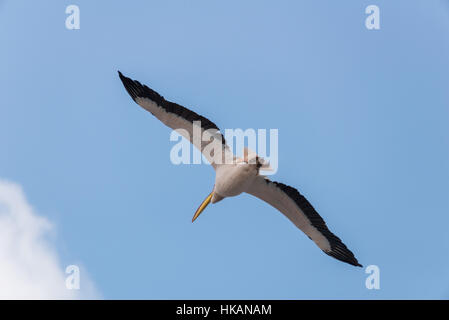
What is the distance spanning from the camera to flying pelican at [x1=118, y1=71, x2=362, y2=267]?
51.7 feet

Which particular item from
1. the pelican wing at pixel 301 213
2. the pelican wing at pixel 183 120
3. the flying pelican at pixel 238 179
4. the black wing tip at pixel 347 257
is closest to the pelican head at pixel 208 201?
the flying pelican at pixel 238 179

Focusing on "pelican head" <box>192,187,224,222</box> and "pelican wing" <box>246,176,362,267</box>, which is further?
"pelican head" <box>192,187,224,222</box>

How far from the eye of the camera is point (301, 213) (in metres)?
16.5

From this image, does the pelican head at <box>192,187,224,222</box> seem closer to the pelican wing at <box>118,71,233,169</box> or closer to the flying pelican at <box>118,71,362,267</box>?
the flying pelican at <box>118,71,362,267</box>

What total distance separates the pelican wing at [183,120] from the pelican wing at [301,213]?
4.04 ft

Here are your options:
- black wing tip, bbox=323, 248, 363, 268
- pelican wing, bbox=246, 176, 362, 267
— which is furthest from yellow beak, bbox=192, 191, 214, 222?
black wing tip, bbox=323, 248, 363, 268

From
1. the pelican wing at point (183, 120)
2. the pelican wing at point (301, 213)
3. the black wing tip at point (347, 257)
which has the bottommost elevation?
the black wing tip at point (347, 257)

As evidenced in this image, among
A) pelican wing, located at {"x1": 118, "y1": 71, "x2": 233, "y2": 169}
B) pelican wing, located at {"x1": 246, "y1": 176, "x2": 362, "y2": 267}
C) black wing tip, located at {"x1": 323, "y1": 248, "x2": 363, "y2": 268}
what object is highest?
pelican wing, located at {"x1": 118, "y1": 71, "x2": 233, "y2": 169}

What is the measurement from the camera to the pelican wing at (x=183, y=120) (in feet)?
51.6

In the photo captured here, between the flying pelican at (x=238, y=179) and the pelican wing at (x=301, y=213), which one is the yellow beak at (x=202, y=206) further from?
the pelican wing at (x=301, y=213)

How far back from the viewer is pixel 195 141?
1630cm

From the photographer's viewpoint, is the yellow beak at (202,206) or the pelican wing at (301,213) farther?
the yellow beak at (202,206)
